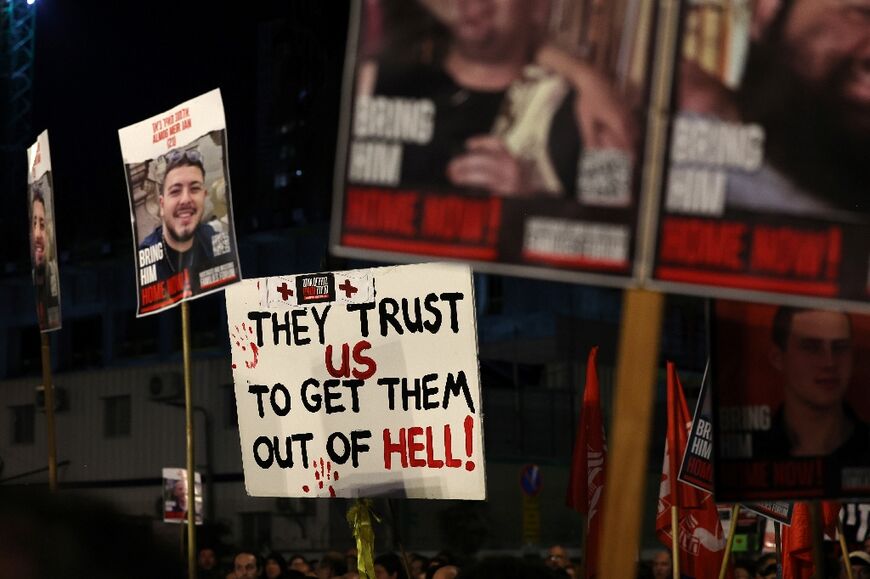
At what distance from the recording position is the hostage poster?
296 inches

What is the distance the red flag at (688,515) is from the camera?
27.9 feet

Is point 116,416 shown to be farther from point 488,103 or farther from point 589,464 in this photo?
point 488,103

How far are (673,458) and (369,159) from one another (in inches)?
217

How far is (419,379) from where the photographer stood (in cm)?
734

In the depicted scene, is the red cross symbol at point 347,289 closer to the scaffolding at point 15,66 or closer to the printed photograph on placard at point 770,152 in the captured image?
the printed photograph on placard at point 770,152

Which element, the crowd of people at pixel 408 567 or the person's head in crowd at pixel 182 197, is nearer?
the crowd of people at pixel 408 567

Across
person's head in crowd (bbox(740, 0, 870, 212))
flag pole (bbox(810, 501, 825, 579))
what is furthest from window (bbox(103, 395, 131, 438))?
person's head in crowd (bbox(740, 0, 870, 212))

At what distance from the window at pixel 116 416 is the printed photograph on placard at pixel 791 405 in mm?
39813

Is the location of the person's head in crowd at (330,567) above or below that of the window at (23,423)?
above

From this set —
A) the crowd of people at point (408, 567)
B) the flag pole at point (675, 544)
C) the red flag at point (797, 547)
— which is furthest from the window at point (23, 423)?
the red flag at point (797, 547)

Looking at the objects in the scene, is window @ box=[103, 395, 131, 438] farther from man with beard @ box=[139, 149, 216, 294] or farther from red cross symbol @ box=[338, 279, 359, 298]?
red cross symbol @ box=[338, 279, 359, 298]

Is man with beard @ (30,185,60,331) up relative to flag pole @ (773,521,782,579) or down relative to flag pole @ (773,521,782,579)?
up

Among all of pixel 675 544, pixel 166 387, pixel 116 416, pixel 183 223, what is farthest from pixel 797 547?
pixel 116 416

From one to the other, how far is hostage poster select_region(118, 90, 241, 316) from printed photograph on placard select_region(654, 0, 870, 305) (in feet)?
14.0
